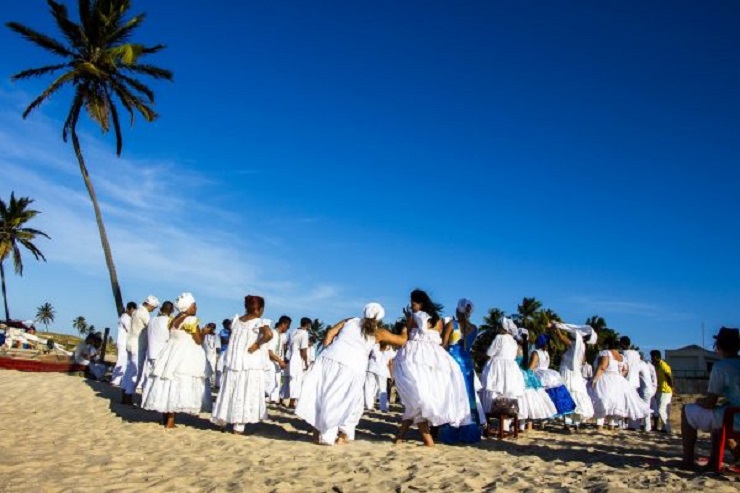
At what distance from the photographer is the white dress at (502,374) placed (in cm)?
954

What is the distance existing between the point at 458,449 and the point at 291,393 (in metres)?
7.68

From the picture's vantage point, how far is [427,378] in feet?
25.5

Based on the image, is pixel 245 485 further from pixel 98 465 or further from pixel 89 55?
pixel 89 55

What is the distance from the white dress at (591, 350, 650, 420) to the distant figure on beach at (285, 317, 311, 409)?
21.9 ft

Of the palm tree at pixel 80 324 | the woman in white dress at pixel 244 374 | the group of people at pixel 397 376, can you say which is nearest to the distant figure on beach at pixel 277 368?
the group of people at pixel 397 376

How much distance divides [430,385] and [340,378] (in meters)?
1.18

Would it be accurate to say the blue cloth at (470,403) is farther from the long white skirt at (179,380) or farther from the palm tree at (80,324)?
the palm tree at (80,324)

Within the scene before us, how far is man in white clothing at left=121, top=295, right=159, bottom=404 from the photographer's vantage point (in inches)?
462

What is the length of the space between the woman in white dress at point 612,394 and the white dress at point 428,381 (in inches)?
209

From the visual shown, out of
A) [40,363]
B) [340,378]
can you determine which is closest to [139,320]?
[340,378]

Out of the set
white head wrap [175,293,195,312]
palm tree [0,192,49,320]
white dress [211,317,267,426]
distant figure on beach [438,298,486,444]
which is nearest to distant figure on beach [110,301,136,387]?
white head wrap [175,293,195,312]

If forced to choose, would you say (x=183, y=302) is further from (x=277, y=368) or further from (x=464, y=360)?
(x=277, y=368)

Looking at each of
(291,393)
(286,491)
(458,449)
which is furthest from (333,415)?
(291,393)

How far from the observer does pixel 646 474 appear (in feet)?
19.7
